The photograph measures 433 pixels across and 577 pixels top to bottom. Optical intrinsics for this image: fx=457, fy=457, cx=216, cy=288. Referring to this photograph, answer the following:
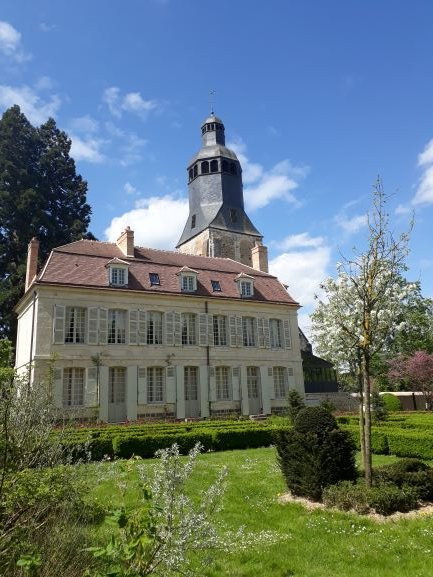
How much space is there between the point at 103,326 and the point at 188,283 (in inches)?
190

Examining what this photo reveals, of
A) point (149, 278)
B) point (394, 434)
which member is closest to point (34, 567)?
point (394, 434)

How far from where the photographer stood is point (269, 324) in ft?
79.5

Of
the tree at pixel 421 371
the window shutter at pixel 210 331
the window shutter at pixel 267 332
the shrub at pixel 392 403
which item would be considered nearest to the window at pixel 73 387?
the window shutter at pixel 210 331

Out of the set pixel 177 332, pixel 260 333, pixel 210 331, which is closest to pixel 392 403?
pixel 260 333

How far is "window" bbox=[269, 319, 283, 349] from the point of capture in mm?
24152

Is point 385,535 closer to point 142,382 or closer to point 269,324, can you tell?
point 142,382

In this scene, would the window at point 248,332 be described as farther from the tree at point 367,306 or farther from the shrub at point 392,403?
the tree at point 367,306

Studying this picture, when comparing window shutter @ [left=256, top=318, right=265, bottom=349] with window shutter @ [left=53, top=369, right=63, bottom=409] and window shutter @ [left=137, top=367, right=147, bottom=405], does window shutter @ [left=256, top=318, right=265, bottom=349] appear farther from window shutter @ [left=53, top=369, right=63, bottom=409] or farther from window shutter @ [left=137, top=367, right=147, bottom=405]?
window shutter @ [left=53, top=369, right=63, bottom=409]

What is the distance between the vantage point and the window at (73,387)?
1873 cm

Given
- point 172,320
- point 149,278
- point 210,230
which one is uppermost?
point 210,230

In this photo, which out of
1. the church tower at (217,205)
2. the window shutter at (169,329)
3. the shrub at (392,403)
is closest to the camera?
the window shutter at (169,329)

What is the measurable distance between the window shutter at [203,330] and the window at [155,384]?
93.4 inches

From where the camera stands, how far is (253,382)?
2320cm

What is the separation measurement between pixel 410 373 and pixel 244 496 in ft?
68.3
